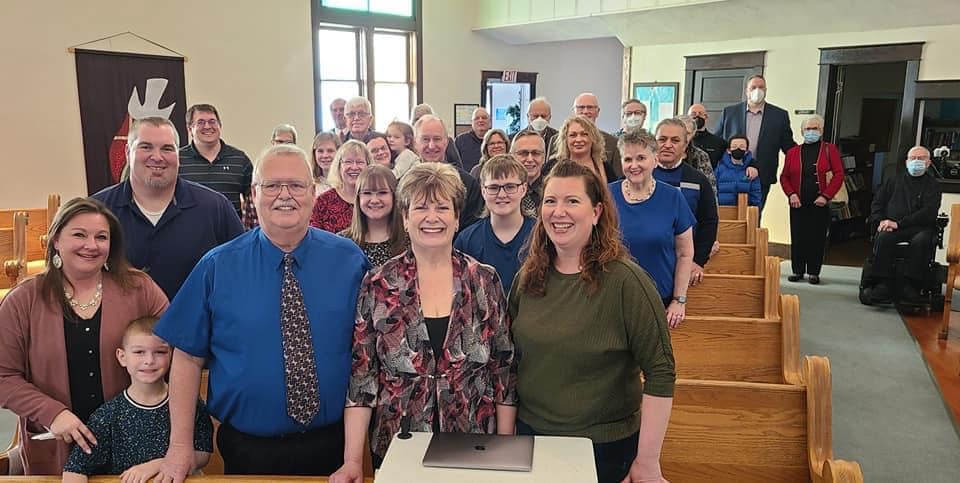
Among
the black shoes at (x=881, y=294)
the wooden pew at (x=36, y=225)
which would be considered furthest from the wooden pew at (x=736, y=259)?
the wooden pew at (x=36, y=225)

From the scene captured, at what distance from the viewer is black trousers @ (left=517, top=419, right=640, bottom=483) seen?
5.68 ft

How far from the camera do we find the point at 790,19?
7.23 metres

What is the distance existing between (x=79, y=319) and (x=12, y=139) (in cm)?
554

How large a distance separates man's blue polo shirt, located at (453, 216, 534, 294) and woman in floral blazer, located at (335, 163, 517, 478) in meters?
0.60

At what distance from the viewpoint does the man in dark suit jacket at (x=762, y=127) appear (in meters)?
6.57

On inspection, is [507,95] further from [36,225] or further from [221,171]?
[221,171]

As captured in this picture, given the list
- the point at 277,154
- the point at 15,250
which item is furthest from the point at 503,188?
the point at 15,250

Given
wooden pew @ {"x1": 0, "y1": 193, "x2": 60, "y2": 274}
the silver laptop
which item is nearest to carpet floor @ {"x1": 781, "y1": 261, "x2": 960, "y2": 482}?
the silver laptop

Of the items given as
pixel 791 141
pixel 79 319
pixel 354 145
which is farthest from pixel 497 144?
pixel 791 141

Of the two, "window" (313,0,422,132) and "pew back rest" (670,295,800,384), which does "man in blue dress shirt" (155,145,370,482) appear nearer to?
"pew back rest" (670,295,800,384)

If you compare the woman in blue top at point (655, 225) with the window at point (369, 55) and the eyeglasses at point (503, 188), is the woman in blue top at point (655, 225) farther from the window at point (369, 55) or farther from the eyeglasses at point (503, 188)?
the window at point (369, 55)

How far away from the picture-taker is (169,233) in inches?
95.4

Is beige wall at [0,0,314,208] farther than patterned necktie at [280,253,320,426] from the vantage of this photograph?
Yes

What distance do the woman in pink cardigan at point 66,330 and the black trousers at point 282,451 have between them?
A: 43 centimetres
